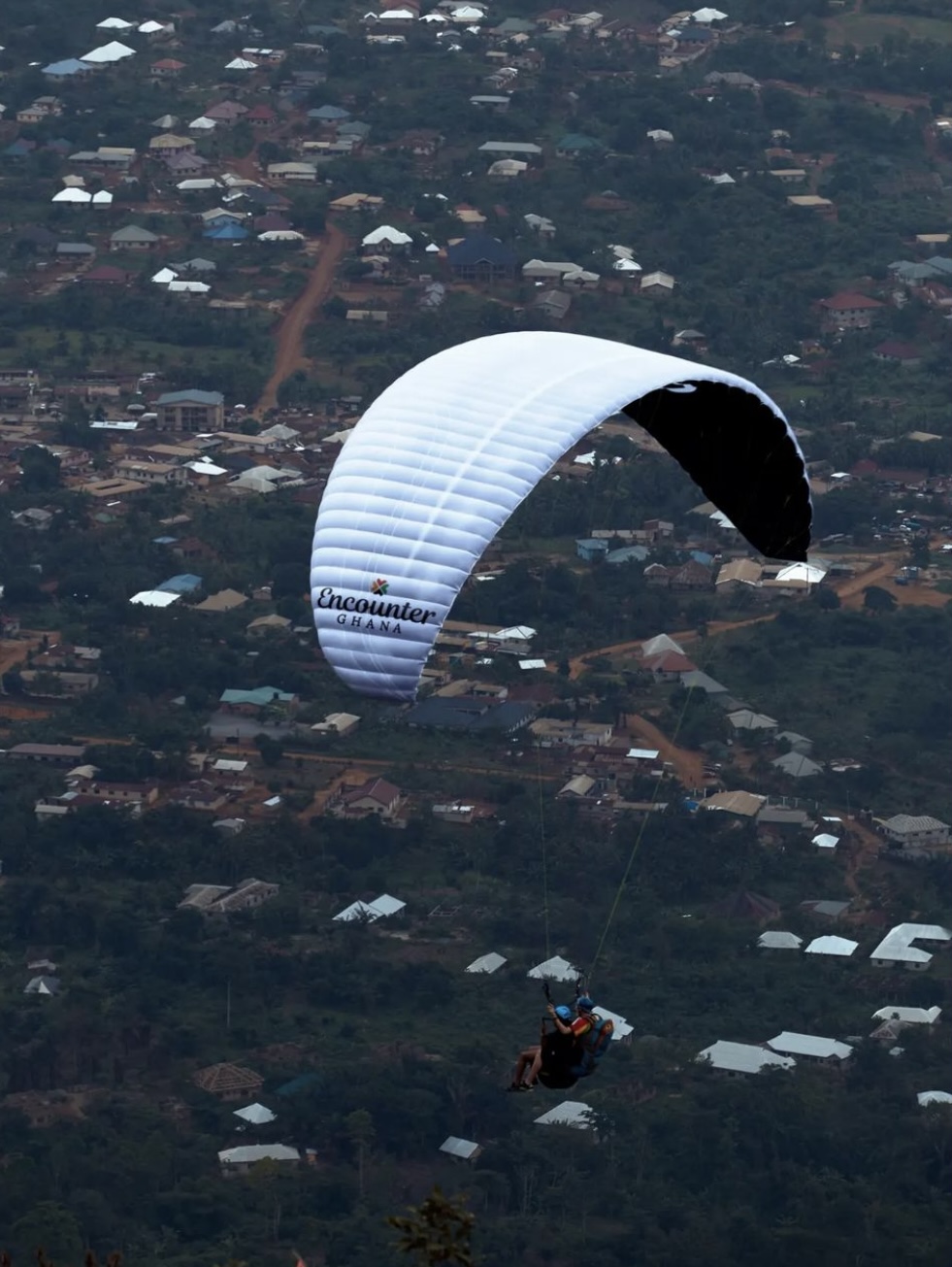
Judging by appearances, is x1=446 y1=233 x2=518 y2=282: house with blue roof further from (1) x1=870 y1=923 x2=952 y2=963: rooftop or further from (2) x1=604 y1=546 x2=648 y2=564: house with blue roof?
(1) x1=870 y1=923 x2=952 y2=963: rooftop

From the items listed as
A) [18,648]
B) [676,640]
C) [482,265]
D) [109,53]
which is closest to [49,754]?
[18,648]

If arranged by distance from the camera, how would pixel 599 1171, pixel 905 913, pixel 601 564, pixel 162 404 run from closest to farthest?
pixel 599 1171 → pixel 905 913 → pixel 601 564 → pixel 162 404

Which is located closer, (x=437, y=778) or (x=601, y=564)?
(x=437, y=778)

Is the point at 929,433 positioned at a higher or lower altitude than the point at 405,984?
lower

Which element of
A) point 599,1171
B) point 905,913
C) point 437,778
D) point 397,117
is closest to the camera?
point 599,1171

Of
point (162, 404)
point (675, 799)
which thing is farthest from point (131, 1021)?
point (162, 404)

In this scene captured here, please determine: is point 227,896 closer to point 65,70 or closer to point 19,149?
point 19,149

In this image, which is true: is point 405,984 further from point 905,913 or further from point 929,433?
point 929,433

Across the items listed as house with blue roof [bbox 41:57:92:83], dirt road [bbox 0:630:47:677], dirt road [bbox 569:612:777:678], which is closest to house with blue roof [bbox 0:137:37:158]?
house with blue roof [bbox 41:57:92:83]
